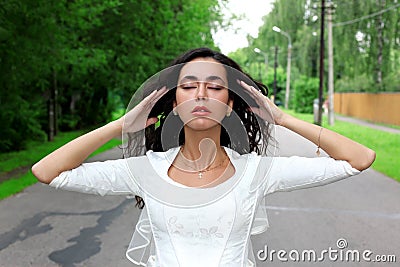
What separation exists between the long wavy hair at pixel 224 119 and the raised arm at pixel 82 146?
6 centimetres

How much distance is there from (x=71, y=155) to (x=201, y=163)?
1.58ft

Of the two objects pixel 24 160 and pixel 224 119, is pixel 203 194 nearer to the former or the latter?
pixel 224 119

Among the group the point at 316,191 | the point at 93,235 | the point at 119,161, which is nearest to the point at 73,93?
the point at 316,191

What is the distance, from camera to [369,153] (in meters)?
2.11

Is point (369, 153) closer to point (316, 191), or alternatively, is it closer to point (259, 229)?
point (259, 229)

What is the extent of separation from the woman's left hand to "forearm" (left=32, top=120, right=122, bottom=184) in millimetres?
515

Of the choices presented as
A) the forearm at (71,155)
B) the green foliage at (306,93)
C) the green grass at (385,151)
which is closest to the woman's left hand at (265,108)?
the forearm at (71,155)

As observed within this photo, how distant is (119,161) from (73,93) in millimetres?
25735

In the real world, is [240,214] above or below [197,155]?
below

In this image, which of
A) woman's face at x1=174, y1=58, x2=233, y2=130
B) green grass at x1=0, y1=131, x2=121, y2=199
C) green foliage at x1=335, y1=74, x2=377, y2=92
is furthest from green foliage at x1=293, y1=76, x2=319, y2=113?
woman's face at x1=174, y1=58, x2=233, y2=130

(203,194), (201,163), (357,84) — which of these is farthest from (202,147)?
(357,84)

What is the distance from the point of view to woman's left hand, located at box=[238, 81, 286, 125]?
2102 millimetres

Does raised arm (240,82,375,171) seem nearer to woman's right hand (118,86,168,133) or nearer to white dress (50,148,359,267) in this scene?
white dress (50,148,359,267)

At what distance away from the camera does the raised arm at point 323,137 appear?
2096mm
